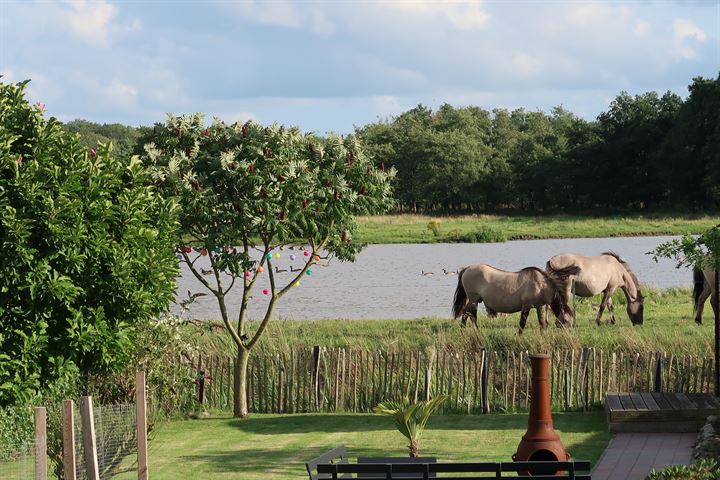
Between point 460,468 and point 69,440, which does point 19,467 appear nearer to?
point 69,440

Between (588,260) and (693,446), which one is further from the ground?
(588,260)

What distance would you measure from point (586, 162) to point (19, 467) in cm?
7122

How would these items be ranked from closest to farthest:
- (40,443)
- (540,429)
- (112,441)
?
1. (40,443)
2. (540,429)
3. (112,441)

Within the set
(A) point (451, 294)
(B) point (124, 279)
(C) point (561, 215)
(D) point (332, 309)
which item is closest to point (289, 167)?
(B) point (124, 279)

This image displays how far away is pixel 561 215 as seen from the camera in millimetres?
76438

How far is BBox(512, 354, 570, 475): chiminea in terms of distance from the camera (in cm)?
1025

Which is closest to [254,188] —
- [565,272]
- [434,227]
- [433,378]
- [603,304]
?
[433,378]

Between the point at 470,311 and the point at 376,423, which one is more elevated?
the point at 470,311

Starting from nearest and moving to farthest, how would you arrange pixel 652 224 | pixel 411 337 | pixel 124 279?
1. pixel 124 279
2. pixel 411 337
3. pixel 652 224

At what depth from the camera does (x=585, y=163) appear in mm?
77750

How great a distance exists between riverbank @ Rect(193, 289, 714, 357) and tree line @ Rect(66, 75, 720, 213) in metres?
45.0

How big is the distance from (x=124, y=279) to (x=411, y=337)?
31.4ft

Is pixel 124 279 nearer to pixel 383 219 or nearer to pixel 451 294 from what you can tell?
pixel 451 294

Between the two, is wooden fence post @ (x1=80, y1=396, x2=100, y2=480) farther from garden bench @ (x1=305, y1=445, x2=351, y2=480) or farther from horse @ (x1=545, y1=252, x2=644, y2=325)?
horse @ (x1=545, y1=252, x2=644, y2=325)
